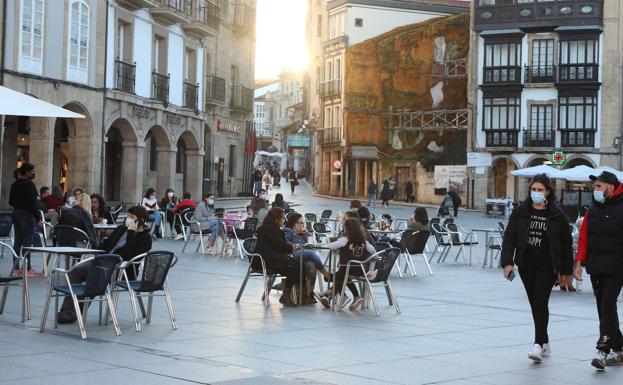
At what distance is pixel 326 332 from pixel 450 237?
11.0 meters

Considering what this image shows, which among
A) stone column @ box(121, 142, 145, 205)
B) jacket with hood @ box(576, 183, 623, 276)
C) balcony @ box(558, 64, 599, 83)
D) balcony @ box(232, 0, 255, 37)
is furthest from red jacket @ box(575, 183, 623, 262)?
balcony @ box(558, 64, 599, 83)

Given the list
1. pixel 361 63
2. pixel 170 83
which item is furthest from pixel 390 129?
pixel 170 83

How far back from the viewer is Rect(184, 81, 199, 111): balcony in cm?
3919

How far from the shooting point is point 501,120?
193 feet

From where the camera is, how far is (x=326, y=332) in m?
11.3

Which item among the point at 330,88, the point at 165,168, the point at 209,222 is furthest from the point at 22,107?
the point at 330,88

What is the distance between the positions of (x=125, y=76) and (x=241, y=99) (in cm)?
1892

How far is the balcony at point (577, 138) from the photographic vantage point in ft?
186

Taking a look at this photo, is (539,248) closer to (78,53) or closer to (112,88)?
(78,53)

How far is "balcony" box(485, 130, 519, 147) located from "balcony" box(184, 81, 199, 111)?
78.6ft

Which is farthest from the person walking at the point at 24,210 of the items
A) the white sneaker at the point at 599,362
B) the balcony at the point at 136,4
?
the balcony at the point at 136,4

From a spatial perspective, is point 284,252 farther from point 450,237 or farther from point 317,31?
point 317,31

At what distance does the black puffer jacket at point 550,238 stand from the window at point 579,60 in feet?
161

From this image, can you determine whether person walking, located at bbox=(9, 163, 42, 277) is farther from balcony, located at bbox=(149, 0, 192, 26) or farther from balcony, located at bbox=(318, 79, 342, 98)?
balcony, located at bbox=(318, 79, 342, 98)
